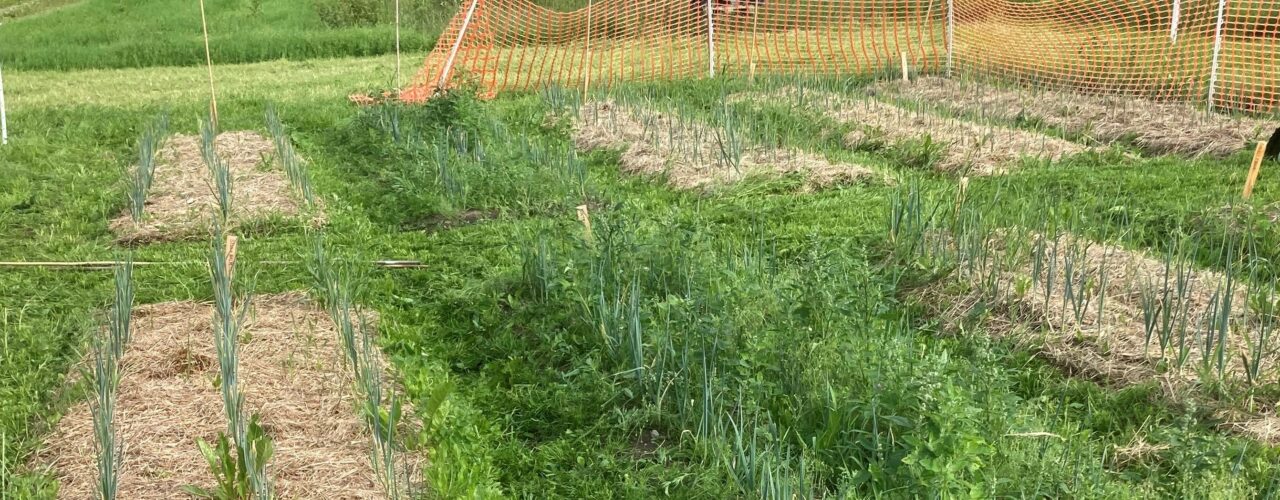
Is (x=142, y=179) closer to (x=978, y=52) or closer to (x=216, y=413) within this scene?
(x=216, y=413)

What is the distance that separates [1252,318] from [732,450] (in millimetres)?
2195

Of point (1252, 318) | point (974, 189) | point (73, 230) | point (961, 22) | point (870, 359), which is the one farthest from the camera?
point (961, 22)

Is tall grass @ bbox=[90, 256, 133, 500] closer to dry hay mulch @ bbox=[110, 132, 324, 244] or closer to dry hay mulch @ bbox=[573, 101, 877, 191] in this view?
dry hay mulch @ bbox=[110, 132, 324, 244]

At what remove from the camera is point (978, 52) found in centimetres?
1142

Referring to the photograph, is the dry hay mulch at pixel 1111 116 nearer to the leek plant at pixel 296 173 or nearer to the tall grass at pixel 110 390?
the leek plant at pixel 296 173

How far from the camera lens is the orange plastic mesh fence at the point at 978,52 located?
9797 mm

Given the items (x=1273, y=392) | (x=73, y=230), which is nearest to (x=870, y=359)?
(x=1273, y=392)

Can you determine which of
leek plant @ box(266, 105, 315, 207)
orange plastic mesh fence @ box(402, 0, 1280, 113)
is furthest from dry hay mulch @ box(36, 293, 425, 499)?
orange plastic mesh fence @ box(402, 0, 1280, 113)

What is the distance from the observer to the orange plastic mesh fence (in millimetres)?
9797

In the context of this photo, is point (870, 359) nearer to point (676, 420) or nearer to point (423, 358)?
point (676, 420)

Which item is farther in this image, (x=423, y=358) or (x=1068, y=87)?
(x=1068, y=87)

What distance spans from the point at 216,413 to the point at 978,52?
30.2 ft

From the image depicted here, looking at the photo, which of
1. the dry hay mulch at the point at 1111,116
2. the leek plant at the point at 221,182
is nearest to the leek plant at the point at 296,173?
the leek plant at the point at 221,182

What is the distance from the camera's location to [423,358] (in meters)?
4.44
